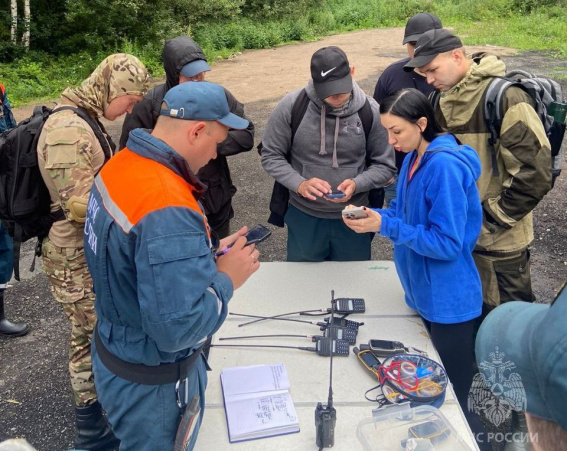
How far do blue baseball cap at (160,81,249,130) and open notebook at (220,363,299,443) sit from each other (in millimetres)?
1044

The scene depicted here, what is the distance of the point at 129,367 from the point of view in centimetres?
186

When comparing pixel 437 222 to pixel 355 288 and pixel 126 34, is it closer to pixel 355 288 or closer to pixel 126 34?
pixel 355 288

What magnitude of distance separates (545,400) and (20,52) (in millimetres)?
14864

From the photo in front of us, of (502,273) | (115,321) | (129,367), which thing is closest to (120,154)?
(115,321)

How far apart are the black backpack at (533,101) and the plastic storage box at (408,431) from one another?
1441 mm

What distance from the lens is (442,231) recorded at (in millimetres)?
2262

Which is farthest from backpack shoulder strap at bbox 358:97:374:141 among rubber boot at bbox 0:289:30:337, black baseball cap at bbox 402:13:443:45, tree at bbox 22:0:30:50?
tree at bbox 22:0:30:50

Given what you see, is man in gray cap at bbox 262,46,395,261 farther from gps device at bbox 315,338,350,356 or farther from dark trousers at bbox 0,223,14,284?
dark trousers at bbox 0,223,14,284

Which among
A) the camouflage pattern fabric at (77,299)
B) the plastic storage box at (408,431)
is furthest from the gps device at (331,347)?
the camouflage pattern fabric at (77,299)

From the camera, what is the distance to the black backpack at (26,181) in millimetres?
2693

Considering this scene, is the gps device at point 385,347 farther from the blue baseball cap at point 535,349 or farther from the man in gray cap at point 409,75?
the man in gray cap at point 409,75

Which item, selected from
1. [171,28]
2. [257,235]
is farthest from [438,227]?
[171,28]

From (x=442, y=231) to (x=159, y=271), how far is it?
4.07ft

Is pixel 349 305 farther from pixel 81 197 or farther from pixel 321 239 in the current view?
pixel 81 197
